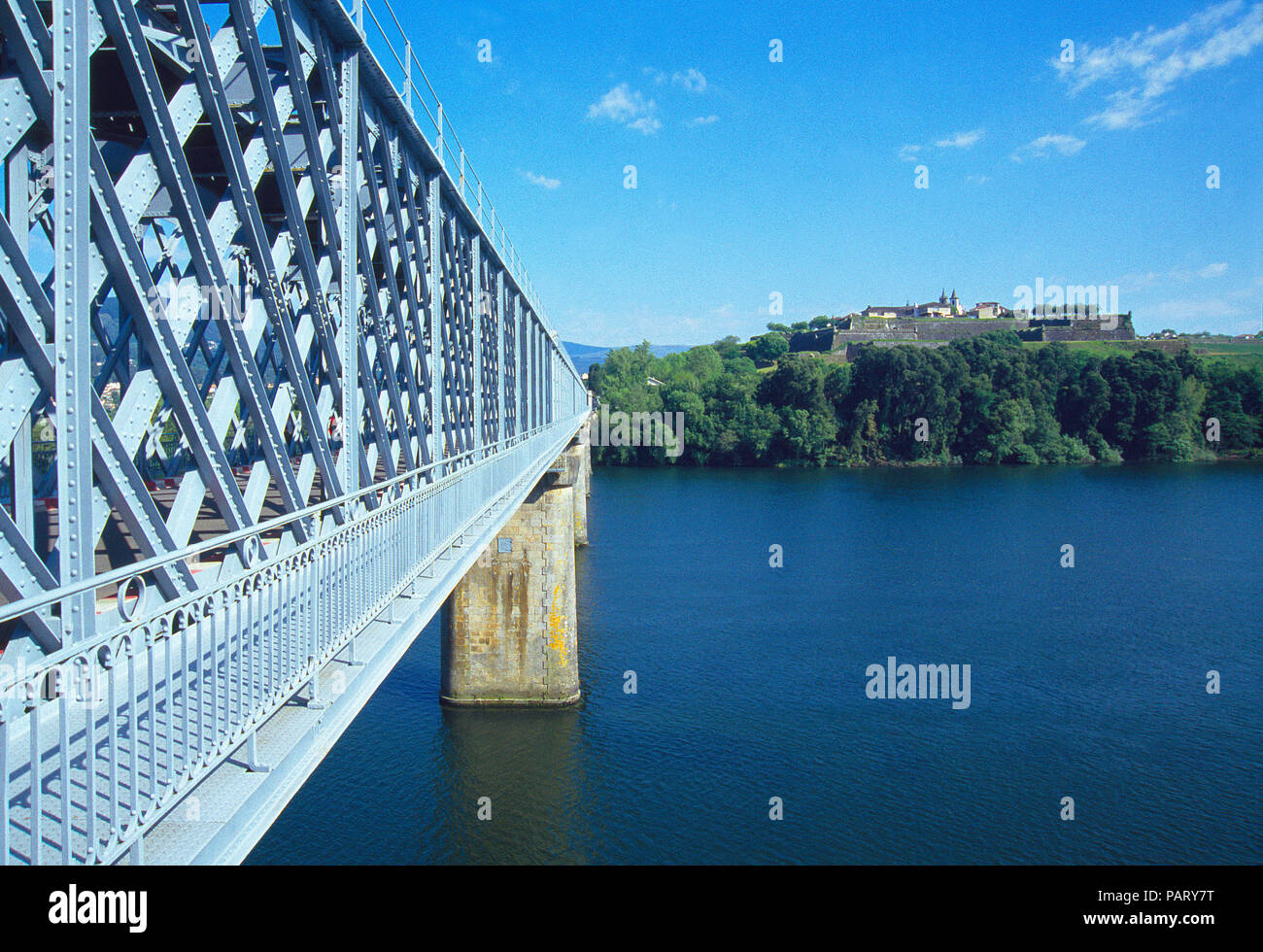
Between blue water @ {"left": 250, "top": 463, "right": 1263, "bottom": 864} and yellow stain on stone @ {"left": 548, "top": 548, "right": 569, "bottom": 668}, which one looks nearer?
blue water @ {"left": 250, "top": 463, "right": 1263, "bottom": 864}

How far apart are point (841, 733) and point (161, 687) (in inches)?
639

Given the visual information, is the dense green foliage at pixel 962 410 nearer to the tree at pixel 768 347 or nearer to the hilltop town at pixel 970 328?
the hilltop town at pixel 970 328

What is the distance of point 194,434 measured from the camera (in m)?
5.58

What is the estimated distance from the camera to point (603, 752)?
18703 millimetres

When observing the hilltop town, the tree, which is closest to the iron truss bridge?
the hilltop town

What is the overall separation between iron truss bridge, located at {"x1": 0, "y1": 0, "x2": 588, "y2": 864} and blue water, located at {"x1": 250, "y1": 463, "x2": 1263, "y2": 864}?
805cm

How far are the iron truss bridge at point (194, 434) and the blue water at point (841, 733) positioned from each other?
Answer: 8.05 m

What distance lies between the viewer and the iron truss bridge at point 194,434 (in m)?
3.97

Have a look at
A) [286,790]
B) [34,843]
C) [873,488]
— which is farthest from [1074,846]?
[873,488]

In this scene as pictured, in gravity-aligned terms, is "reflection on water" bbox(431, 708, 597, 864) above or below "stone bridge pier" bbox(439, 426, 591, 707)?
below

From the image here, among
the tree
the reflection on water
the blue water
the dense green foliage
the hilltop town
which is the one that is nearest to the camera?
the blue water

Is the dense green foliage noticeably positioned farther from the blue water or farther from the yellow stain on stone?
the yellow stain on stone

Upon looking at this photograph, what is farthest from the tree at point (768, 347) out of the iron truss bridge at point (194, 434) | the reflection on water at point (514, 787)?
the iron truss bridge at point (194, 434)

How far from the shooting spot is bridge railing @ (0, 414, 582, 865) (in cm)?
342
